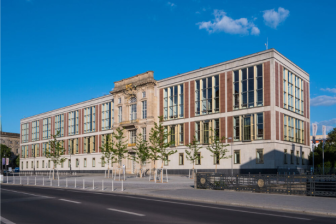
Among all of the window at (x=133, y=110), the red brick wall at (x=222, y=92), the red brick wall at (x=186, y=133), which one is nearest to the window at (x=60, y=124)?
the window at (x=133, y=110)

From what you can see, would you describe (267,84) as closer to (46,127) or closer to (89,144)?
(89,144)

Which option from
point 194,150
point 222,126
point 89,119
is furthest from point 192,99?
point 89,119

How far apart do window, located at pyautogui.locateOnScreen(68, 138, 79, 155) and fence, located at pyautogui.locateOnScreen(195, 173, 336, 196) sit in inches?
2681

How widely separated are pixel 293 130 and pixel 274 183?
35436 millimetres

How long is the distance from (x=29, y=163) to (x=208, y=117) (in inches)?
2928

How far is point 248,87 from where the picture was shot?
53875 millimetres

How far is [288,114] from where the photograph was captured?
54594 millimetres

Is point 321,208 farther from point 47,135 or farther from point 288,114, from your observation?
point 47,135

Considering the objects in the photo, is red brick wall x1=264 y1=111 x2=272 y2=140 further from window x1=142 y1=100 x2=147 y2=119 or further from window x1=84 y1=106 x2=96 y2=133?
window x1=84 y1=106 x2=96 y2=133

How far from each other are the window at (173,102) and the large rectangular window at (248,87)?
12110 mm

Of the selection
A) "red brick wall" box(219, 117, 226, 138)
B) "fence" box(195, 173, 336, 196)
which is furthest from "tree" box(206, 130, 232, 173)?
"fence" box(195, 173, 336, 196)

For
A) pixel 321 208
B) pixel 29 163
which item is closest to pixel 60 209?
pixel 321 208

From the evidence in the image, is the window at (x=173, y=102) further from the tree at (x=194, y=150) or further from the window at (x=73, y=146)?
the window at (x=73, y=146)

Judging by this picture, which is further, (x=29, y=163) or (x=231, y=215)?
(x=29, y=163)
